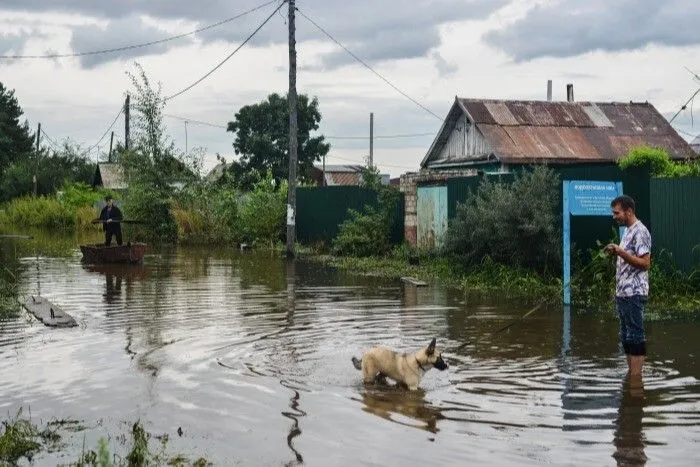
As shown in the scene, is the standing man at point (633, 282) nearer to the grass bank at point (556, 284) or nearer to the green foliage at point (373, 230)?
the grass bank at point (556, 284)

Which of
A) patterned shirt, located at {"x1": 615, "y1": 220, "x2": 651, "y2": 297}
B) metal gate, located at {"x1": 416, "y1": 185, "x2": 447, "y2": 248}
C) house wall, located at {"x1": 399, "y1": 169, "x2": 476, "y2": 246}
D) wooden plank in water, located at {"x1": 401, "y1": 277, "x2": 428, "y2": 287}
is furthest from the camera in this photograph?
house wall, located at {"x1": 399, "y1": 169, "x2": 476, "y2": 246}

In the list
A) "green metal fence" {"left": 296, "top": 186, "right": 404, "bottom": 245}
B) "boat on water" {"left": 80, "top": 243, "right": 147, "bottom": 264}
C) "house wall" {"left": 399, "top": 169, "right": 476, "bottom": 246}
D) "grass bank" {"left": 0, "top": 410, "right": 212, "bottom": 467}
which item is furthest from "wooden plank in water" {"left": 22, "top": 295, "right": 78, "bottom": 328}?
"green metal fence" {"left": 296, "top": 186, "right": 404, "bottom": 245}

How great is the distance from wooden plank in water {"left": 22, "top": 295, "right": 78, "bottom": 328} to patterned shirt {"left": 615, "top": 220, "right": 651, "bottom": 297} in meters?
7.25

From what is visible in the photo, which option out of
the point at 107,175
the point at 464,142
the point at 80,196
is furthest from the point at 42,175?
the point at 464,142

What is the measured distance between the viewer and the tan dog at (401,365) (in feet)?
30.0

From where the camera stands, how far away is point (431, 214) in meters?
23.8

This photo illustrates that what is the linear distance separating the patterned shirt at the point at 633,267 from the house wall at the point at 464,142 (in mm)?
18865

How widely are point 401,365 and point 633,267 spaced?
2404 millimetres

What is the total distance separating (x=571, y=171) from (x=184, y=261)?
11.9 m

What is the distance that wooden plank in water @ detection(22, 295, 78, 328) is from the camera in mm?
13344

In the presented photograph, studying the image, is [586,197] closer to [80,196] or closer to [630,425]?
[630,425]

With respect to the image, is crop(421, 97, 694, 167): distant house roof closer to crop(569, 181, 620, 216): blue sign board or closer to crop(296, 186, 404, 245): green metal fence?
crop(296, 186, 404, 245): green metal fence

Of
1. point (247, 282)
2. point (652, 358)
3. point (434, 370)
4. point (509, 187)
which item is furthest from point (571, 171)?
point (434, 370)

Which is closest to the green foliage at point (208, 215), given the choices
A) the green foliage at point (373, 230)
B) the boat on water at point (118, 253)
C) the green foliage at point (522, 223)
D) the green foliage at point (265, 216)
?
the green foliage at point (265, 216)
